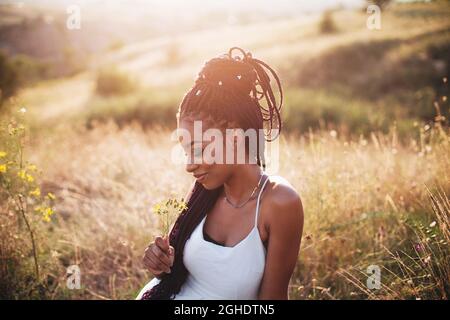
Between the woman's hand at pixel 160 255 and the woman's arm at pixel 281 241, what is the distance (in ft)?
1.49

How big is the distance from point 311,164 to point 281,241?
2.18 metres

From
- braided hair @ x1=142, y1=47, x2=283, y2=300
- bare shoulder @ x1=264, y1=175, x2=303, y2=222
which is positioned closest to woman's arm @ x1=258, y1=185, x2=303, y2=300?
bare shoulder @ x1=264, y1=175, x2=303, y2=222

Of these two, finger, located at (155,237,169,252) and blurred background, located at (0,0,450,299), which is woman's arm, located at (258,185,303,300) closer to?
finger, located at (155,237,169,252)

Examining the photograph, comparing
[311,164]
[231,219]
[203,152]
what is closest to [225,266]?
[231,219]

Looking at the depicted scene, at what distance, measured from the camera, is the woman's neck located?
2.20 metres

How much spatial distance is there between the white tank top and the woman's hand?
0.14 meters

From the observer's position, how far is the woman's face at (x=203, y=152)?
2.04 m

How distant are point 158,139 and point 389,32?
15001 millimetres

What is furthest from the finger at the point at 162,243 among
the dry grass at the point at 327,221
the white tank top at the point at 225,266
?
the dry grass at the point at 327,221

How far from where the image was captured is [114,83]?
18656 mm

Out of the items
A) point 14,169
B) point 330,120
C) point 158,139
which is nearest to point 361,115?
point 330,120

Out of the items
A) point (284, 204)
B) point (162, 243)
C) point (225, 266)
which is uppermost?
point (284, 204)

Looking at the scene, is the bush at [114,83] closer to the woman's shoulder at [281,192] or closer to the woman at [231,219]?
the woman at [231,219]

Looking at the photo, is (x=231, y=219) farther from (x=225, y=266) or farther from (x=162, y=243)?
(x=162, y=243)
